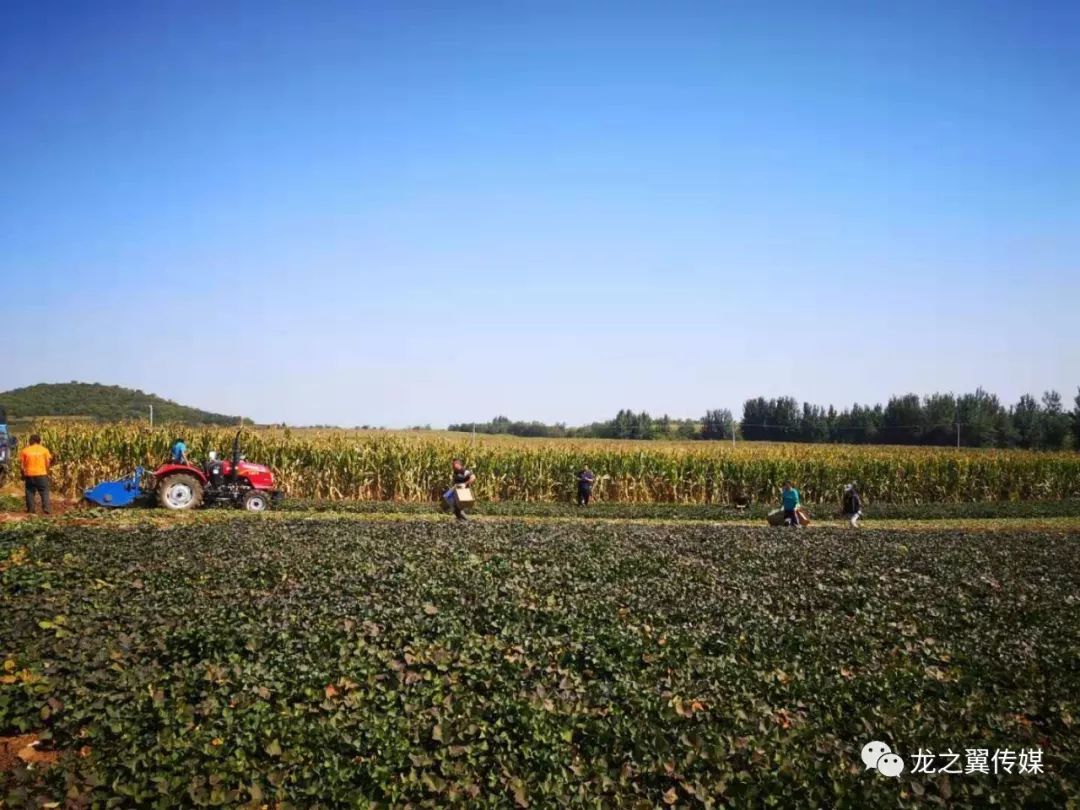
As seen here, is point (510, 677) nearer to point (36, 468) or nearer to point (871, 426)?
point (36, 468)

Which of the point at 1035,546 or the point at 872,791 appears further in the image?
the point at 1035,546

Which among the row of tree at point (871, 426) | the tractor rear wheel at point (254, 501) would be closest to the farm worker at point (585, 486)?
the tractor rear wheel at point (254, 501)

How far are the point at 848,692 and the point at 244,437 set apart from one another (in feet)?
79.2

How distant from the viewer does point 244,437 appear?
91.2ft

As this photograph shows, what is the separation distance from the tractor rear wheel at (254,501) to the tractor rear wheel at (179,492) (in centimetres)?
117

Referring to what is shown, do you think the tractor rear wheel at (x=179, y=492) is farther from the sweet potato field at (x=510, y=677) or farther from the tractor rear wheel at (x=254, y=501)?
the sweet potato field at (x=510, y=677)

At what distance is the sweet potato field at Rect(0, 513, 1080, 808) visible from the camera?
19.5 ft

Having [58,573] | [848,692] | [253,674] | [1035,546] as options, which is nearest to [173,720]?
[253,674]

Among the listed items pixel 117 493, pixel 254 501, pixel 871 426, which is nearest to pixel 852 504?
pixel 254 501

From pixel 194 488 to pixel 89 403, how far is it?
63.3m

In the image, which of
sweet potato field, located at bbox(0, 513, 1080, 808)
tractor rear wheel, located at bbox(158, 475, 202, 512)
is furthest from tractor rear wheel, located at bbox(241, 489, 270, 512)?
sweet potato field, located at bbox(0, 513, 1080, 808)

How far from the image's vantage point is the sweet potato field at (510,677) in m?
5.95

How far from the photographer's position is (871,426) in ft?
283

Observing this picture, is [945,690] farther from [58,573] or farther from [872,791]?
[58,573]
